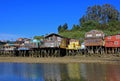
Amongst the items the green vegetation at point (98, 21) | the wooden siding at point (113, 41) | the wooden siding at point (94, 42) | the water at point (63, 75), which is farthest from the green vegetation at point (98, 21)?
the water at point (63, 75)

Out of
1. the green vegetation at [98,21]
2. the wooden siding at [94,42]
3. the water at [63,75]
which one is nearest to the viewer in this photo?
the water at [63,75]

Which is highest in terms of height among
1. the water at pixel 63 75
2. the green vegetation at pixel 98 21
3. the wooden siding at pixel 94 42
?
the green vegetation at pixel 98 21

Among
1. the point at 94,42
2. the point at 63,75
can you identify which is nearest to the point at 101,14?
the point at 94,42

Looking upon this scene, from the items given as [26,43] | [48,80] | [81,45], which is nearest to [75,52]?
[81,45]

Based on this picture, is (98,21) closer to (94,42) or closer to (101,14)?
(101,14)

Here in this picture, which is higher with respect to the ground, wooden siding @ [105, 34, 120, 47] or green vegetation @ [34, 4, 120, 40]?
green vegetation @ [34, 4, 120, 40]

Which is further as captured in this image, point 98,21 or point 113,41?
point 98,21

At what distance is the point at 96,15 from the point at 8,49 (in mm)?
35319

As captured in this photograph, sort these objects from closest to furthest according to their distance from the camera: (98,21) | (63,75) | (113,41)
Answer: (63,75), (113,41), (98,21)

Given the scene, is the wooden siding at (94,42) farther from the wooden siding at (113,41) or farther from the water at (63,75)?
the water at (63,75)

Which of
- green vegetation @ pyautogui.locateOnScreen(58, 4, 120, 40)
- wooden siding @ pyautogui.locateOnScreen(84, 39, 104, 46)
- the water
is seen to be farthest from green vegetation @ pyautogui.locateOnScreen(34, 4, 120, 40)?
the water

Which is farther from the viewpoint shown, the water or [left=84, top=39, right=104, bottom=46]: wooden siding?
[left=84, top=39, right=104, bottom=46]: wooden siding

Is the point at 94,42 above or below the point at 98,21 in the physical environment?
below

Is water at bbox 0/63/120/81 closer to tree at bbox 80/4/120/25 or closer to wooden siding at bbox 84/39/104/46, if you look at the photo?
wooden siding at bbox 84/39/104/46
